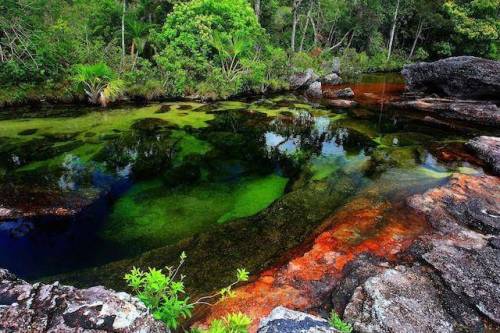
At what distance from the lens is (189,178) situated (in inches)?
339

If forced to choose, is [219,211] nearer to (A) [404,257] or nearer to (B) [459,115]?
(A) [404,257]

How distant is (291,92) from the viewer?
67.3ft

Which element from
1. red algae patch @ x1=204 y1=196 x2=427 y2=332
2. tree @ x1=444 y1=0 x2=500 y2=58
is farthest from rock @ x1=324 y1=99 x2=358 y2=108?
tree @ x1=444 y1=0 x2=500 y2=58

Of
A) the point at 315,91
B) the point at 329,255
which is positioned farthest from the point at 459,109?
the point at 329,255

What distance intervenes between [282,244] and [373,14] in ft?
90.4

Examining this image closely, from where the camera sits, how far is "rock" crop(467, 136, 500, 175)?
29.6ft

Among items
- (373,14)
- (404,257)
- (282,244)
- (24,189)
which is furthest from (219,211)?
(373,14)

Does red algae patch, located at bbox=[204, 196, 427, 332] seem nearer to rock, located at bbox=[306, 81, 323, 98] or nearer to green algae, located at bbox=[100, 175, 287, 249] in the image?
green algae, located at bbox=[100, 175, 287, 249]

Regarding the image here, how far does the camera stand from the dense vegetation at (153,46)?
1466 centimetres

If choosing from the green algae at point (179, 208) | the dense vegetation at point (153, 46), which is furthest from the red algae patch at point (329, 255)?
the dense vegetation at point (153, 46)

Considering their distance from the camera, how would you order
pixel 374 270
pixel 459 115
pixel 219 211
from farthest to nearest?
1. pixel 459 115
2. pixel 219 211
3. pixel 374 270

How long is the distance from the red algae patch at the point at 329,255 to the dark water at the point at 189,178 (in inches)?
16.9

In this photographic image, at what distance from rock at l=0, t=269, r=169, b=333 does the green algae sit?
10.3 feet

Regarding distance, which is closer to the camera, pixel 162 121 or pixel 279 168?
pixel 279 168
